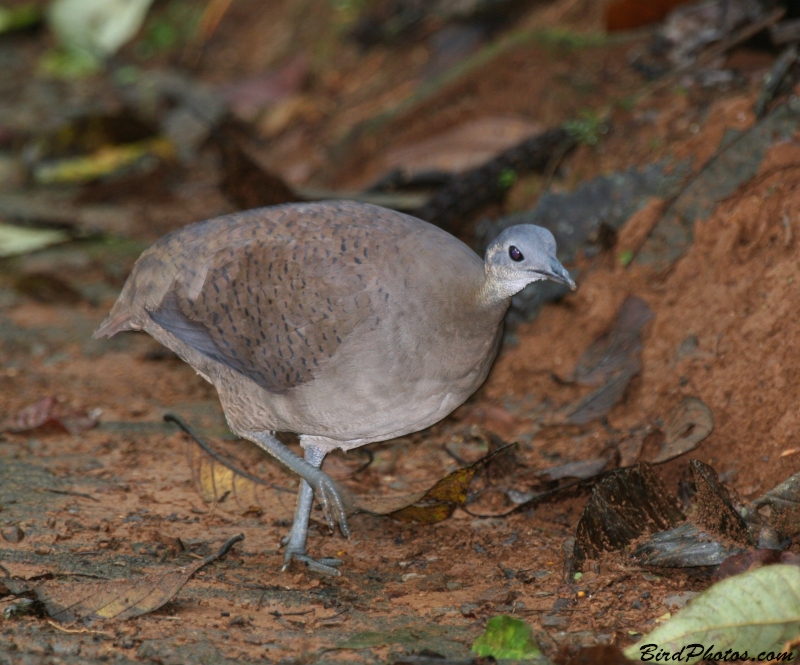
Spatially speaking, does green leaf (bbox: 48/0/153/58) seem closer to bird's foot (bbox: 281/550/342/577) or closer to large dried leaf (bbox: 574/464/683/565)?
bird's foot (bbox: 281/550/342/577)

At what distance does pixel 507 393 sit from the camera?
5.27 m

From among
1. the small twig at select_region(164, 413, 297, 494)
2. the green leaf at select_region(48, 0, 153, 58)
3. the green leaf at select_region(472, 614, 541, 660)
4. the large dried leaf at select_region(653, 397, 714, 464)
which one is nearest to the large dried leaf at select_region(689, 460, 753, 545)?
the large dried leaf at select_region(653, 397, 714, 464)

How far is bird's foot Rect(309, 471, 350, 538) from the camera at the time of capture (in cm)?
398

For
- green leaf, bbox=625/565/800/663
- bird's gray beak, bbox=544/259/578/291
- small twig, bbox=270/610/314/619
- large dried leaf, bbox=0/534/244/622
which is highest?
bird's gray beak, bbox=544/259/578/291

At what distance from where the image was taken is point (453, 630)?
3275mm

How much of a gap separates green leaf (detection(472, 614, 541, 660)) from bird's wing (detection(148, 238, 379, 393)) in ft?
4.23

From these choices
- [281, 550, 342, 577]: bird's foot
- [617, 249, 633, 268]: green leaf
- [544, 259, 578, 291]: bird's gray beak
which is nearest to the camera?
[544, 259, 578, 291]: bird's gray beak

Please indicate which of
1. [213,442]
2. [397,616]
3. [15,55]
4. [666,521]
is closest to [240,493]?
[213,442]

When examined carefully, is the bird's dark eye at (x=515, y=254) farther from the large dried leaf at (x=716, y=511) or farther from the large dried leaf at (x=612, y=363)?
the large dried leaf at (x=612, y=363)

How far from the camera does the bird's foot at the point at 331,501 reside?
13.0 ft

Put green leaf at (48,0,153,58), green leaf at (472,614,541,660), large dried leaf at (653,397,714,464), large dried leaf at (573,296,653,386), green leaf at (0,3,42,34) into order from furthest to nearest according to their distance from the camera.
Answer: green leaf at (0,3,42,34), green leaf at (48,0,153,58), large dried leaf at (573,296,653,386), large dried leaf at (653,397,714,464), green leaf at (472,614,541,660)

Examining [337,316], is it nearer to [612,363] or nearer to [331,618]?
[331,618]

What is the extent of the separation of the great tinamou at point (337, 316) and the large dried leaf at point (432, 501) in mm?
243

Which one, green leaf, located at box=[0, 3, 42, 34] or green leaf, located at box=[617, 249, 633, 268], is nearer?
green leaf, located at box=[617, 249, 633, 268]
